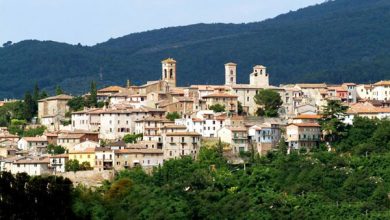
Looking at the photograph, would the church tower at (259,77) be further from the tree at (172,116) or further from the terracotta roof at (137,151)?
the terracotta roof at (137,151)

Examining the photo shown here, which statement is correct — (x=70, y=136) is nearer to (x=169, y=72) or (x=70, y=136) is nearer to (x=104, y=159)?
(x=104, y=159)

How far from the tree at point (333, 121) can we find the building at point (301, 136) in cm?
49

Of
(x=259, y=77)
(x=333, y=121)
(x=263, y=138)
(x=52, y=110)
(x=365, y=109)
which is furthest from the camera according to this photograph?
(x=259, y=77)

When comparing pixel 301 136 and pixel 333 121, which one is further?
pixel 333 121

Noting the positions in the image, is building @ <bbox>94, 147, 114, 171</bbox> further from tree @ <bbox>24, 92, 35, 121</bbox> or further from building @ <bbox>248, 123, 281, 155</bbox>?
tree @ <bbox>24, 92, 35, 121</bbox>

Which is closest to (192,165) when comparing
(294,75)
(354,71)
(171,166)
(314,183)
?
(171,166)

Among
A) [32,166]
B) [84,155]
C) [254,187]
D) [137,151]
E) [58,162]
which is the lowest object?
[254,187]

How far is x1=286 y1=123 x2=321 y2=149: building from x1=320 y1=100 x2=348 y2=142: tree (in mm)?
487

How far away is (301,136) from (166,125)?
697 centimetres

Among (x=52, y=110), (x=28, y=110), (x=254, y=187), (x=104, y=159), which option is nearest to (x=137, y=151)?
(x=104, y=159)

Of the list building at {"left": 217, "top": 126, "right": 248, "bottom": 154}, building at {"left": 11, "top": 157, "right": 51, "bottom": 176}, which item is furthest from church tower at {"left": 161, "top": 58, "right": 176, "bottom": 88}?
building at {"left": 11, "top": 157, "right": 51, "bottom": 176}

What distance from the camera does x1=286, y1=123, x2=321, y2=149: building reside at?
236 ft

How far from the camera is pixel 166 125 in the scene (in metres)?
71.9

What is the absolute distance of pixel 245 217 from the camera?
61406 mm
